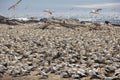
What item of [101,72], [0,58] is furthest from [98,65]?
[0,58]

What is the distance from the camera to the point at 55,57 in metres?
16.3

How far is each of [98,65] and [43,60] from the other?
2.95 meters

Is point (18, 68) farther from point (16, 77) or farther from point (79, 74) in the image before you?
point (79, 74)

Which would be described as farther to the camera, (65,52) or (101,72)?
(65,52)

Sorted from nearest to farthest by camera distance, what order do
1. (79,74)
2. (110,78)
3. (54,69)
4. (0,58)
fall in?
1. (110,78)
2. (79,74)
3. (54,69)
4. (0,58)

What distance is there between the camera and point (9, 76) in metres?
12.8

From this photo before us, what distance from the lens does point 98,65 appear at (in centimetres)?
1349

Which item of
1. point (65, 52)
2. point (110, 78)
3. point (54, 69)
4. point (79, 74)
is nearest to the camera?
point (110, 78)

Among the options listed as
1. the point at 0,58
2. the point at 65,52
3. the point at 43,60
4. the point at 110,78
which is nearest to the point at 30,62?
the point at 43,60

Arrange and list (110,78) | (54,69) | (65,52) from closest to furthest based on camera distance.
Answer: (110,78) < (54,69) < (65,52)

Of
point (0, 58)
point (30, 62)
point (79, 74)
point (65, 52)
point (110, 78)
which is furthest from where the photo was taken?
point (65, 52)

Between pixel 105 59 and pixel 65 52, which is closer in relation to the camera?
pixel 105 59

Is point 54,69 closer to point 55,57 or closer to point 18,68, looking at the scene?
point 18,68

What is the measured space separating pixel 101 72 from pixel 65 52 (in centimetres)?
536
